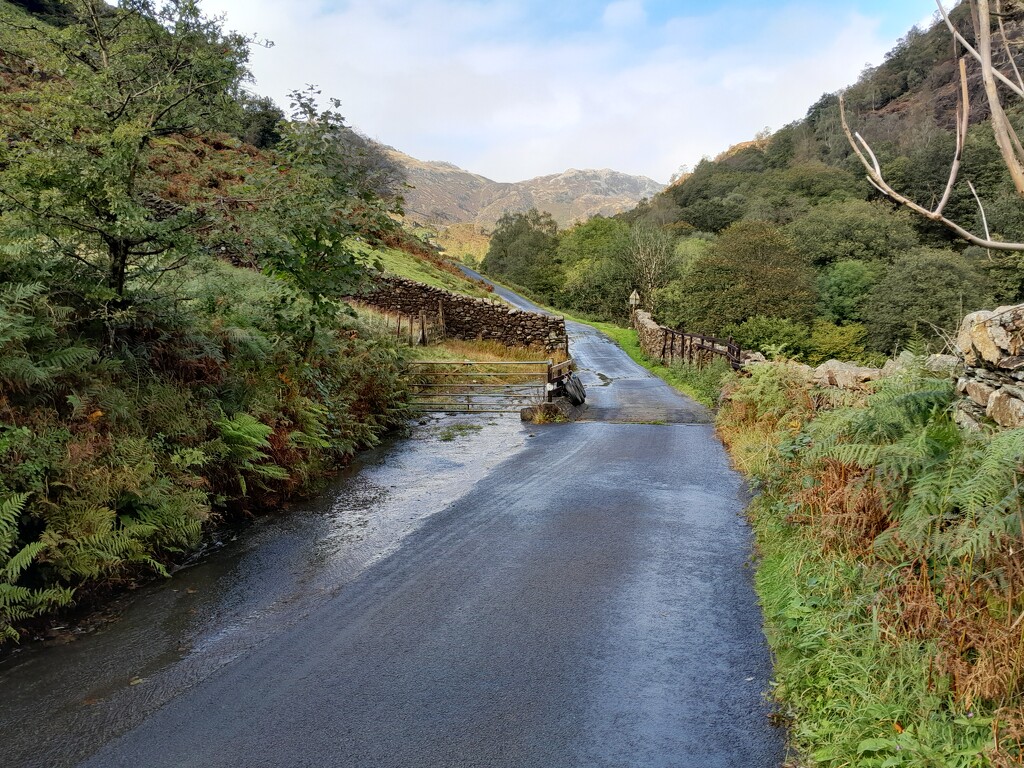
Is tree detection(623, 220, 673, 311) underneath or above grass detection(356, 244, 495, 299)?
above

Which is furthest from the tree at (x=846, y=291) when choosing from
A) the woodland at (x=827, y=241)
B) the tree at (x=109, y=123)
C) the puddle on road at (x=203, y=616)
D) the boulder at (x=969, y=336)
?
the tree at (x=109, y=123)

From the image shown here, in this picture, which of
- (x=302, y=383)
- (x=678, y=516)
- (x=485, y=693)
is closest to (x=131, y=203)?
(x=302, y=383)

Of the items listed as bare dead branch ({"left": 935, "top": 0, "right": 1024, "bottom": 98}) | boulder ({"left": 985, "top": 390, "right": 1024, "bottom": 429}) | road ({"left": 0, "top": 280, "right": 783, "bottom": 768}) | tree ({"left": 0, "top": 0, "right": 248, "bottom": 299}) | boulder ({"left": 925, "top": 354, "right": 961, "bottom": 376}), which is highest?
tree ({"left": 0, "top": 0, "right": 248, "bottom": 299})

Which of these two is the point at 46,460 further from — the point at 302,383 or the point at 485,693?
the point at 302,383

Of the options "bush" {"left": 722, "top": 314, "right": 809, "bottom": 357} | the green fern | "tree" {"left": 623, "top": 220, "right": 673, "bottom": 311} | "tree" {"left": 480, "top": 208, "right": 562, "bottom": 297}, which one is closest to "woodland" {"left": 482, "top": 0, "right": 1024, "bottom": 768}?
the green fern

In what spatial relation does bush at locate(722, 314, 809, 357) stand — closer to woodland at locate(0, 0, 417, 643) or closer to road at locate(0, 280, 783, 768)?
road at locate(0, 280, 783, 768)

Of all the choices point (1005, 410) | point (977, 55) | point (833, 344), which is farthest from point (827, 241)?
point (977, 55)

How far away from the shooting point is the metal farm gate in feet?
52.5

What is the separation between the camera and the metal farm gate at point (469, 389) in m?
16.0

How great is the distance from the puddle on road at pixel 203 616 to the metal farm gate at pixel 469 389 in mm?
6229

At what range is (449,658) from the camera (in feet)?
15.3

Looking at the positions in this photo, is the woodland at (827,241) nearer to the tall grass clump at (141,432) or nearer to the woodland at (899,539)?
the woodland at (899,539)

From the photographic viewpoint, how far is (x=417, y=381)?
1678cm

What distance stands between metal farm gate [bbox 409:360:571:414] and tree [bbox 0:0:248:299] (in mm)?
8604
